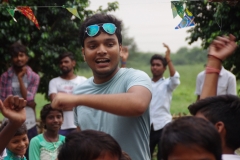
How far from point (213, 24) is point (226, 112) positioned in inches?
198

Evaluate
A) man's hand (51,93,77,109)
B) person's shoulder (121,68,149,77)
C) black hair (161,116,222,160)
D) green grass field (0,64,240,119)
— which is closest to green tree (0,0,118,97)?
person's shoulder (121,68,149,77)

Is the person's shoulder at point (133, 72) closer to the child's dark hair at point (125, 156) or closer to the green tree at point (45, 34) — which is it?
the child's dark hair at point (125, 156)

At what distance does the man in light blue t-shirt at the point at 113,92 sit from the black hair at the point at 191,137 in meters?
0.58

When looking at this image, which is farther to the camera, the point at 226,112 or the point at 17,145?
the point at 17,145

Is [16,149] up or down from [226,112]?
down

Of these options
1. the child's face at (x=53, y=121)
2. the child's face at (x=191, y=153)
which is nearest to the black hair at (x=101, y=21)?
the child's face at (x=191, y=153)

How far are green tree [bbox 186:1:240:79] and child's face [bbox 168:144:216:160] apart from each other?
5.14 meters

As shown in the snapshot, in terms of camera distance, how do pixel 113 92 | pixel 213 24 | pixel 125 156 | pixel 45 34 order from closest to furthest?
pixel 125 156 → pixel 113 92 → pixel 213 24 → pixel 45 34

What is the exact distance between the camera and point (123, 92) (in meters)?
3.05

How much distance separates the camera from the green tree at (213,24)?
7254 millimetres

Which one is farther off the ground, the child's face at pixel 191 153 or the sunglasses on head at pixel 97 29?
the sunglasses on head at pixel 97 29

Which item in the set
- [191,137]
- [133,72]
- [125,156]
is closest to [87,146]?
[125,156]

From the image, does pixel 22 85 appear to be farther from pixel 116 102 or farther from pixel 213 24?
pixel 116 102

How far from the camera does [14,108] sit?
3.21 metres
